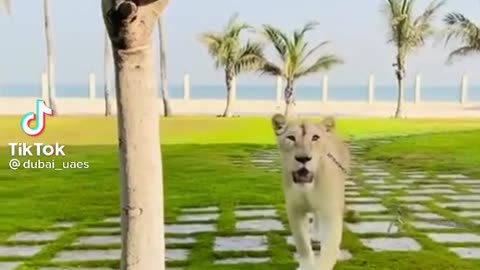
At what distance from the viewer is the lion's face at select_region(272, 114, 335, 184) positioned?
105 inches

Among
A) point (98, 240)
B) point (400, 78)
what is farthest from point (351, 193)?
point (400, 78)

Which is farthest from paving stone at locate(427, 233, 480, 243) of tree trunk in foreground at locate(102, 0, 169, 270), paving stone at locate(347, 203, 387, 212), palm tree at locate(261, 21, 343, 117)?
palm tree at locate(261, 21, 343, 117)

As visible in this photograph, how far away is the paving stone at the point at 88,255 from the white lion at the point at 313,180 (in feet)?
2.84

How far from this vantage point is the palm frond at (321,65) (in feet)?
40.6

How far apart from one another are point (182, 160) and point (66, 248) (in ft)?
13.4

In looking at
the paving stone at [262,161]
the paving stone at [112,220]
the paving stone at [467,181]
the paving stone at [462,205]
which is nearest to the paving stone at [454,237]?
the paving stone at [462,205]

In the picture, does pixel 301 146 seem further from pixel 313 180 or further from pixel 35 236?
pixel 35 236

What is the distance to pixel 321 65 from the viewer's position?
Answer: 1253 centimetres

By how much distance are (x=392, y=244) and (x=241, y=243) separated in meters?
0.69

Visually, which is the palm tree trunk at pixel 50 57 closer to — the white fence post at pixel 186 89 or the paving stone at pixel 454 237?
the white fence post at pixel 186 89

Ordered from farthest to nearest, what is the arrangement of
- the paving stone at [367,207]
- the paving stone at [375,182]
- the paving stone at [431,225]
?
the paving stone at [375,182] < the paving stone at [367,207] < the paving stone at [431,225]

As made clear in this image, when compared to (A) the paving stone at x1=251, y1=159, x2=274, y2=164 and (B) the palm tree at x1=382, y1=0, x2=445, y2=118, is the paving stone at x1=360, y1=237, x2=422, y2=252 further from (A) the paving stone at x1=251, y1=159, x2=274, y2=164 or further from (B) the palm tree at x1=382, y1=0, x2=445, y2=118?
(B) the palm tree at x1=382, y1=0, x2=445, y2=118

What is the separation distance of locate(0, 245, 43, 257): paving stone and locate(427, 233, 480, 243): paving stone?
72.1 inches

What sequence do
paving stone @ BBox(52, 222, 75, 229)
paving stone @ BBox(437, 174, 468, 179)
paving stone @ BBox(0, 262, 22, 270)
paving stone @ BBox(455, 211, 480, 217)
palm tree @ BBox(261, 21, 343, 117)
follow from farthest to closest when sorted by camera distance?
palm tree @ BBox(261, 21, 343, 117), paving stone @ BBox(437, 174, 468, 179), paving stone @ BBox(455, 211, 480, 217), paving stone @ BBox(52, 222, 75, 229), paving stone @ BBox(0, 262, 22, 270)
